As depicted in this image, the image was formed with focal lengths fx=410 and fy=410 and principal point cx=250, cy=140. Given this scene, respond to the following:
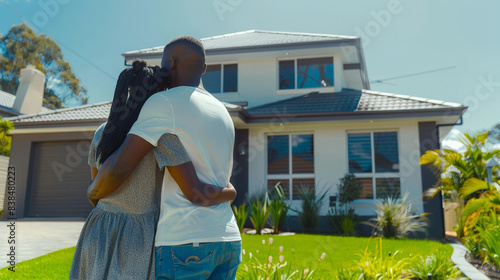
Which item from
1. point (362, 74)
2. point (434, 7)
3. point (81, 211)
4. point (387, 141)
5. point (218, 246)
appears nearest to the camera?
point (218, 246)

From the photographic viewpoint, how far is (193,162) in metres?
1.37

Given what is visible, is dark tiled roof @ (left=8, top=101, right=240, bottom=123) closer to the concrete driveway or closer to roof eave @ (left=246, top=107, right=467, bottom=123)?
roof eave @ (left=246, top=107, right=467, bottom=123)

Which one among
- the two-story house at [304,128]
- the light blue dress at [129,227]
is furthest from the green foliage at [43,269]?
the two-story house at [304,128]

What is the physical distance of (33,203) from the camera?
39.9ft

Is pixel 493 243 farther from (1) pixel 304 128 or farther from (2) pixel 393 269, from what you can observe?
(1) pixel 304 128

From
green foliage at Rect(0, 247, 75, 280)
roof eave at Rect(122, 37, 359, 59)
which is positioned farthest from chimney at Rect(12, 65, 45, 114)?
green foliage at Rect(0, 247, 75, 280)

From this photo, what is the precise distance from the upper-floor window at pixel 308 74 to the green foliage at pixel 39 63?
2280 centimetres

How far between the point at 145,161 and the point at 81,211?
460 inches

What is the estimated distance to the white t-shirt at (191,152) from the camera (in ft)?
4.23

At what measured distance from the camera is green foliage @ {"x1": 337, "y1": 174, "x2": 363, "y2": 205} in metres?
10.5

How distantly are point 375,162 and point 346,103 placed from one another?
1.81m

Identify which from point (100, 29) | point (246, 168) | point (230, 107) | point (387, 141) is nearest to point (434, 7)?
point (387, 141)

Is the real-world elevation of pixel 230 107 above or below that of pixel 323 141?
above

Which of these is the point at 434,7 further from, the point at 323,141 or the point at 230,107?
the point at 230,107
